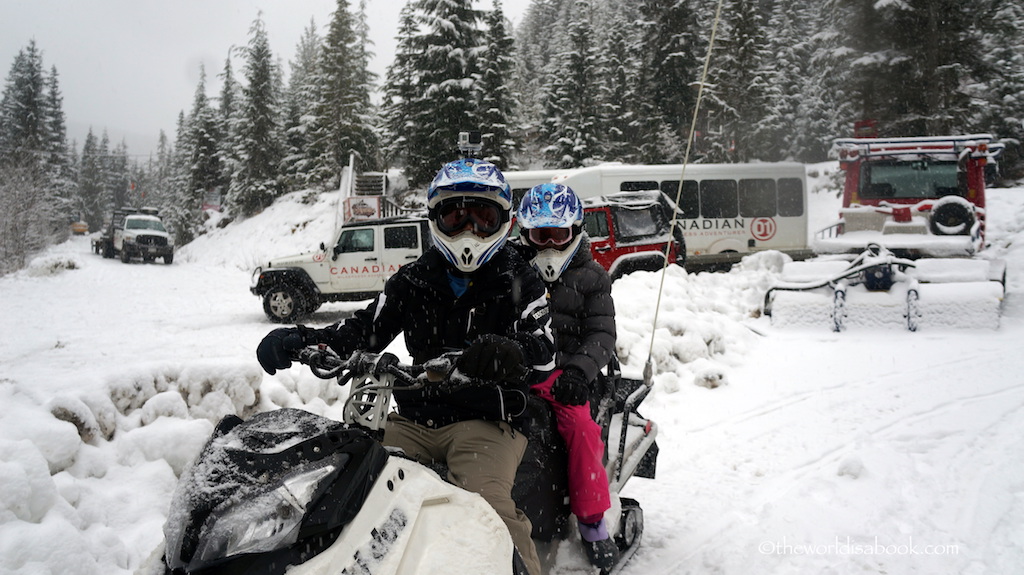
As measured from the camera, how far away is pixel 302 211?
120 ft

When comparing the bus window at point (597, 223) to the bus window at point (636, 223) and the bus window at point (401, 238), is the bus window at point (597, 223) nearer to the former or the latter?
the bus window at point (636, 223)

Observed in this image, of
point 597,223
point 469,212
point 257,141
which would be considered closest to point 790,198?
point 597,223

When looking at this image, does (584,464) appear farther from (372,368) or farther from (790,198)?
(790,198)

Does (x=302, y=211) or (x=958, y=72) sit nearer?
(x=958, y=72)

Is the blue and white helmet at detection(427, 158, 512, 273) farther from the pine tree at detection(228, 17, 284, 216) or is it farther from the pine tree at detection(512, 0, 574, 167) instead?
the pine tree at detection(228, 17, 284, 216)

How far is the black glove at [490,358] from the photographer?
77.6 inches

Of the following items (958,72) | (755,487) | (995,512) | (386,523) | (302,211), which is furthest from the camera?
(302,211)

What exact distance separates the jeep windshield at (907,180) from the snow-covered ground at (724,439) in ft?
15.0

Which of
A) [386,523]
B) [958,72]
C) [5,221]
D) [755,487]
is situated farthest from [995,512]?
[5,221]

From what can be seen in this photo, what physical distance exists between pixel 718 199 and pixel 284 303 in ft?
46.3

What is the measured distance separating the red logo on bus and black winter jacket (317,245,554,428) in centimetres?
1980

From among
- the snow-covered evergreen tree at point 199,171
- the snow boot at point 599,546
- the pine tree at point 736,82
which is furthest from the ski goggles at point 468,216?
the snow-covered evergreen tree at point 199,171

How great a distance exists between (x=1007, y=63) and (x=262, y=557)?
120 feet

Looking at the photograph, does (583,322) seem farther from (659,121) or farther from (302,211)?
(302,211)
